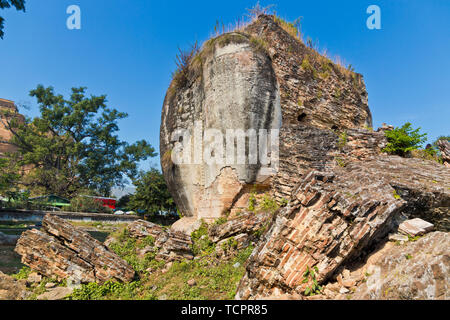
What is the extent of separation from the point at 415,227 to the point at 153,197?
1538 centimetres

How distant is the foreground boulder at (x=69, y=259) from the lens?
6.27m

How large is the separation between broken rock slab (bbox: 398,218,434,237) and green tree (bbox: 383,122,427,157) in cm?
378

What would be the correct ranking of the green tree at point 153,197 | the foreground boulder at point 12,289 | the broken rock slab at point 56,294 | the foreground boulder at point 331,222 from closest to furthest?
the foreground boulder at point 331,222, the foreground boulder at point 12,289, the broken rock slab at point 56,294, the green tree at point 153,197

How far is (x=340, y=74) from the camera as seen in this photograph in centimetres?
1145

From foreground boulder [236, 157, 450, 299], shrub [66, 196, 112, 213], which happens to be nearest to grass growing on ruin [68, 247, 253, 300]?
foreground boulder [236, 157, 450, 299]

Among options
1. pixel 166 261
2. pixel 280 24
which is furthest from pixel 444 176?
pixel 280 24

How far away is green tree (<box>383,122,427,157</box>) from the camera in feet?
25.6

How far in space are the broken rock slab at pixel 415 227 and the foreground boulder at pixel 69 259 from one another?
6.27 m

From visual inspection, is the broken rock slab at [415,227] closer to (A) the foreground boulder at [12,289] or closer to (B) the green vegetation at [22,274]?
(A) the foreground boulder at [12,289]

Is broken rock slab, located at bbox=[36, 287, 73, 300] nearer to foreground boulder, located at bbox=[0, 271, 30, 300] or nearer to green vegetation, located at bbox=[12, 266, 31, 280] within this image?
foreground boulder, located at bbox=[0, 271, 30, 300]

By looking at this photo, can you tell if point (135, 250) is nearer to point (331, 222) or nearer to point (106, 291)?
point (106, 291)

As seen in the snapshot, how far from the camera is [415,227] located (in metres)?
4.65

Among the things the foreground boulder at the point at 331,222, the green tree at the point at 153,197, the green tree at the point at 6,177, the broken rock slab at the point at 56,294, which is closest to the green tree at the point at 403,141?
the foreground boulder at the point at 331,222

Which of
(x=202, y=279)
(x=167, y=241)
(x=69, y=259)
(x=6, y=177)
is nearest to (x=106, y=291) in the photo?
(x=69, y=259)
